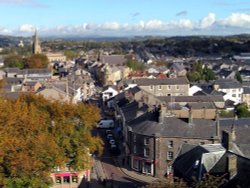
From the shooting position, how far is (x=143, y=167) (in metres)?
37.1

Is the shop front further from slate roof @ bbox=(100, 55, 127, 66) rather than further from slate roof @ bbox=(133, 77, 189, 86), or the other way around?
slate roof @ bbox=(100, 55, 127, 66)

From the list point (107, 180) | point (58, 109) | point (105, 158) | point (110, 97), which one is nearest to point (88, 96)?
point (110, 97)

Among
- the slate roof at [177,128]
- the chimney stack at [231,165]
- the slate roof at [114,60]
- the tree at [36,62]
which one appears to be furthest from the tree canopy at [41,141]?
the slate roof at [114,60]

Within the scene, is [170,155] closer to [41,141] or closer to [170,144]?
[170,144]

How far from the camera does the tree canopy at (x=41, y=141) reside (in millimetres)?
24547

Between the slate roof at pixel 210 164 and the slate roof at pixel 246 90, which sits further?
the slate roof at pixel 246 90

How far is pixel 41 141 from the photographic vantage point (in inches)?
978

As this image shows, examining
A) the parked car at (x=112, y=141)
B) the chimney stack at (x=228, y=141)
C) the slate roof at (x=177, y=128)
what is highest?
the chimney stack at (x=228, y=141)

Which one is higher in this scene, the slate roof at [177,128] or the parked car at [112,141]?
the slate roof at [177,128]

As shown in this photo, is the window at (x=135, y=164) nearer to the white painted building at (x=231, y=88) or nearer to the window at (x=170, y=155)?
the window at (x=170, y=155)

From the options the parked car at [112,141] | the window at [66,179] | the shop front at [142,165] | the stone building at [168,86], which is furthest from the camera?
the stone building at [168,86]

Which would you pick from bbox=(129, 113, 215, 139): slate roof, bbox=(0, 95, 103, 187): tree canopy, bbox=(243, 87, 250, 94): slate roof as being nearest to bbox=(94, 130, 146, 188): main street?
bbox=(129, 113, 215, 139): slate roof

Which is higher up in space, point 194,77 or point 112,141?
point 194,77

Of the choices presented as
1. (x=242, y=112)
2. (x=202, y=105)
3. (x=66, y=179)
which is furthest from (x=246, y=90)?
(x=66, y=179)
